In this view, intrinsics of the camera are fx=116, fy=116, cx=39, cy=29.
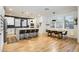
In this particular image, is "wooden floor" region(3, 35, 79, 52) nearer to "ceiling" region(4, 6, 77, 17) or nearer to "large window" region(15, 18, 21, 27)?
"large window" region(15, 18, 21, 27)

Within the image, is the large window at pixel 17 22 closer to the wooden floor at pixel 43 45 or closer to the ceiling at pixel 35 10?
the ceiling at pixel 35 10

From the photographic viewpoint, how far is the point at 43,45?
103 inches

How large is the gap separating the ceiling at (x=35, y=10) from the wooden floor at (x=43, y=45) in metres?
0.56

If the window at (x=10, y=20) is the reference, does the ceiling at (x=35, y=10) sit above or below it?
above

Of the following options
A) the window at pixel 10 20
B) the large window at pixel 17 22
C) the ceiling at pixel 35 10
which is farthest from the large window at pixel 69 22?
the window at pixel 10 20

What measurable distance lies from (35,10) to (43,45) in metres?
0.80

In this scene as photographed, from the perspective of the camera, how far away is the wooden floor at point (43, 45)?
2.55 metres

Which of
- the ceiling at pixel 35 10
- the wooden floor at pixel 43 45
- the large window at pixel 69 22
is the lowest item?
the wooden floor at pixel 43 45

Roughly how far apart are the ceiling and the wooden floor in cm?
56

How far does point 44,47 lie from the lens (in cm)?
260

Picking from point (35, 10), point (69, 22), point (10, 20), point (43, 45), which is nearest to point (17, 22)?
point (10, 20)

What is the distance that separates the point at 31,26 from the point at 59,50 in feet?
2.73
